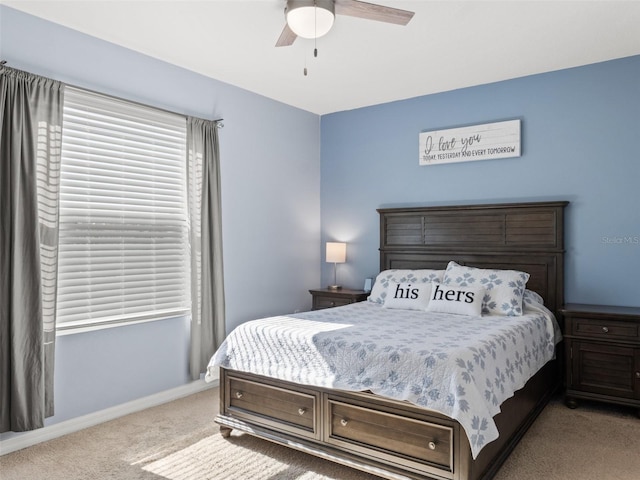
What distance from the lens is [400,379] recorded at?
2.43 meters

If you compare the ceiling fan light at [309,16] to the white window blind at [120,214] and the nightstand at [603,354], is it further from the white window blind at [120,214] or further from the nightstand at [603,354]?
the nightstand at [603,354]

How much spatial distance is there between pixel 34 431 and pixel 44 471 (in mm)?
444

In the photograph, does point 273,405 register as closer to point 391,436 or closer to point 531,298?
point 391,436

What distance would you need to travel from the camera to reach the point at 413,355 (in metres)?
2.45

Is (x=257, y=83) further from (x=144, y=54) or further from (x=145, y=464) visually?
(x=145, y=464)

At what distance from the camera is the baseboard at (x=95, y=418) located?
2932mm

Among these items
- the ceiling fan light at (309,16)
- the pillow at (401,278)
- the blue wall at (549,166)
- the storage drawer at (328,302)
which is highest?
the ceiling fan light at (309,16)

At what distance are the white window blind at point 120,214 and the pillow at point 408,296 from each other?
5.66 feet

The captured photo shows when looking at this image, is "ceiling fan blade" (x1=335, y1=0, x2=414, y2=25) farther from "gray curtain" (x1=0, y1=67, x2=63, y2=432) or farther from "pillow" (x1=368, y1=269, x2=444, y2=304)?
"pillow" (x1=368, y1=269, x2=444, y2=304)

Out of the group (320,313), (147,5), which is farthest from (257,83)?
(320,313)

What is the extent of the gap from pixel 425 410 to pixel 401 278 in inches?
83.2

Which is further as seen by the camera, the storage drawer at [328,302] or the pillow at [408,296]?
the storage drawer at [328,302]

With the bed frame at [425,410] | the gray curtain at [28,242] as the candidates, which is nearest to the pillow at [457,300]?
the bed frame at [425,410]

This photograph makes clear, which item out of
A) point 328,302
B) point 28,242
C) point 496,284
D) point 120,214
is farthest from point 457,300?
point 28,242
